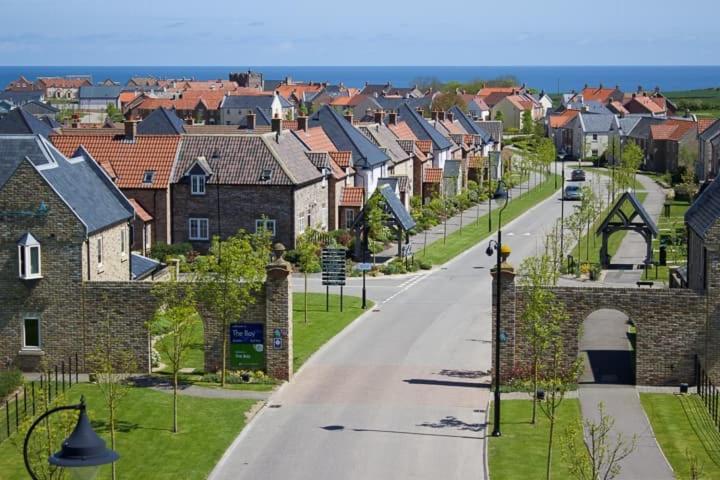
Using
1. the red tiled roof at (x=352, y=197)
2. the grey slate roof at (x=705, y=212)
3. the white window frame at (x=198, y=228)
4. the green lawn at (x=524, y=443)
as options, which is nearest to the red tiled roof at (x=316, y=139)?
the red tiled roof at (x=352, y=197)

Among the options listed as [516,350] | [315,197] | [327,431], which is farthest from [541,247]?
[327,431]

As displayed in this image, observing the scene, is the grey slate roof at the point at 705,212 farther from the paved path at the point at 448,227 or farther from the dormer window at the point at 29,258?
the paved path at the point at 448,227

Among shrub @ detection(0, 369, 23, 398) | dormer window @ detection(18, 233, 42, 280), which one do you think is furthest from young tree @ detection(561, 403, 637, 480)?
dormer window @ detection(18, 233, 42, 280)

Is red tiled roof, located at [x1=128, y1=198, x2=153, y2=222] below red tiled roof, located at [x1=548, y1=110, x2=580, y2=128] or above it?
below

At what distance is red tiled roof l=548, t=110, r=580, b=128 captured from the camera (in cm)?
15450

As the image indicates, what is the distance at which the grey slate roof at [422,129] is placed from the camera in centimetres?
10231

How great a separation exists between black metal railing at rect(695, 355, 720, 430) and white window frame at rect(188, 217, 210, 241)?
33.6m

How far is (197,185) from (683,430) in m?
37.3

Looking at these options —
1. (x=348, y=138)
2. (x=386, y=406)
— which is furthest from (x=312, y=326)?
(x=348, y=138)

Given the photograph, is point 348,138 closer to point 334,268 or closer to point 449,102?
point 334,268

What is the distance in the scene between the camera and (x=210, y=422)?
113ft

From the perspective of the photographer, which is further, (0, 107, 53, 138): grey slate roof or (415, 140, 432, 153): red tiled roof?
(415, 140, 432, 153): red tiled roof

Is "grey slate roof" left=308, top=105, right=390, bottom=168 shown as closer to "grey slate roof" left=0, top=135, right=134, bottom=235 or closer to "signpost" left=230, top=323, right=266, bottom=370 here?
"grey slate roof" left=0, top=135, right=134, bottom=235

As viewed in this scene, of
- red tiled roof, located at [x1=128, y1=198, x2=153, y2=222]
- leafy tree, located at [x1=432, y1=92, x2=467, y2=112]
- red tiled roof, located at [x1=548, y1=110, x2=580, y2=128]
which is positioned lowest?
red tiled roof, located at [x1=128, y1=198, x2=153, y2=222]
